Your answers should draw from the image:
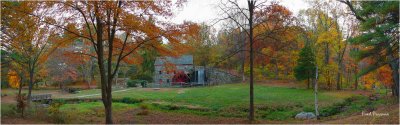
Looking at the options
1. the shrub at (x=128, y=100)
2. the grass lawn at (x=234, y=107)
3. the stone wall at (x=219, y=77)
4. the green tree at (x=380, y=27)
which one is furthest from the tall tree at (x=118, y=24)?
the stone wall at (x=219, y=77)

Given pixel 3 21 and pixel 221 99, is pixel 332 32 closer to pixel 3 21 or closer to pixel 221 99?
pixel 221 99

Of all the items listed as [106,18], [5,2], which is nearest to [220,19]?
[106,18]

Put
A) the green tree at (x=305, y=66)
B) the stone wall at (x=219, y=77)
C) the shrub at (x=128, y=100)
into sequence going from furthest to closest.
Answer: the stone wall at (x=219, y=77) → the green tree at (x=305, y=66) → the shrub at (x=128, y=100)

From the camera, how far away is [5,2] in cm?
1499

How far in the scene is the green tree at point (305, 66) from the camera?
3325 cm

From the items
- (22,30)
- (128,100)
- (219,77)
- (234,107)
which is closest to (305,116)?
(234,107)

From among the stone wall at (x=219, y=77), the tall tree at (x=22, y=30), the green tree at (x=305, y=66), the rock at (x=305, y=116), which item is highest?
the tall tree at (x=22, y=30)

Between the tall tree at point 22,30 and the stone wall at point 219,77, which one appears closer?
the tall tree at point 22,30

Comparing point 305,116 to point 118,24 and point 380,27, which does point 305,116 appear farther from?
point 118,24

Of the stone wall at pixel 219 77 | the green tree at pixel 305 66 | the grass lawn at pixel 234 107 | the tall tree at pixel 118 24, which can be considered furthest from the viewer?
the stone wall at pixel 219 77

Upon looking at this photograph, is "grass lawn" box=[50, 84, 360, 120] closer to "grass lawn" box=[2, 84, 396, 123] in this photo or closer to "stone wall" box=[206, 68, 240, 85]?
"grass lawn" box=[2, 84, 396, 123]

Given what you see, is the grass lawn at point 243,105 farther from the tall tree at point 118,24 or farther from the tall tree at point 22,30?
the tall tree at point 118,24

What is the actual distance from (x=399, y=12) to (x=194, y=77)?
3781 cm

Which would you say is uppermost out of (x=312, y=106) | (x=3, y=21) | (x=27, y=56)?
(x=3, y=21)
